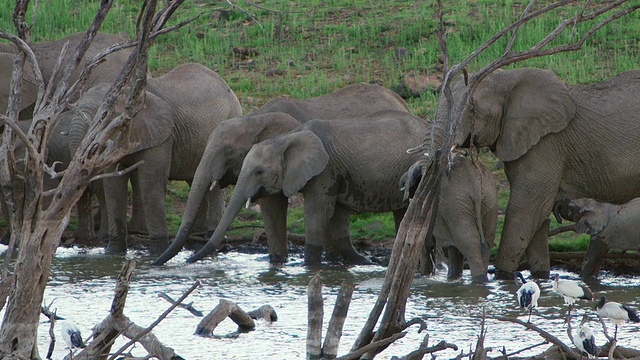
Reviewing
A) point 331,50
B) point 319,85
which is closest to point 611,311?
point 319,85

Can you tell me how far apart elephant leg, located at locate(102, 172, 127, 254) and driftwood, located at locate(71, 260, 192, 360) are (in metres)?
5.45

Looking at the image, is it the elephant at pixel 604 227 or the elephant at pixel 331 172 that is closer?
the elephant at pixel 604 227

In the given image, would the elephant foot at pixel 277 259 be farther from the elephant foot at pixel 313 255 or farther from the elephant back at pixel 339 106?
the elephant back at pixel 339 106

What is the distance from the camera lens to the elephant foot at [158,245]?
37.5 ft

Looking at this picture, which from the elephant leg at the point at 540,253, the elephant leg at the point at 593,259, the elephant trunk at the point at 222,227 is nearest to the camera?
the elephant leg at the point at 593,259

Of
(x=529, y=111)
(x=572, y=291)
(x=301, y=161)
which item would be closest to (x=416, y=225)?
(x=572, y=291)

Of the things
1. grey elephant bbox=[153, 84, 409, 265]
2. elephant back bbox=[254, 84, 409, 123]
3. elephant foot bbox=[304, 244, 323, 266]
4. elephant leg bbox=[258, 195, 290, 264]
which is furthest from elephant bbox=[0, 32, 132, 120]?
elephant foot bbox=[304, 244, 323, 266]

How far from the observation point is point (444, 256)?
10328 millimetres

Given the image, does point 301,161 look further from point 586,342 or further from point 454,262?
point 586,342

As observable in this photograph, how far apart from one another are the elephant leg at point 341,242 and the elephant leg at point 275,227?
393 mm

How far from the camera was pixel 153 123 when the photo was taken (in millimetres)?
11742

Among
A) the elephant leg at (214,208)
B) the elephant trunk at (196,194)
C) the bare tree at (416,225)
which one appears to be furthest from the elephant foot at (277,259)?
the bare tree at (416,225)

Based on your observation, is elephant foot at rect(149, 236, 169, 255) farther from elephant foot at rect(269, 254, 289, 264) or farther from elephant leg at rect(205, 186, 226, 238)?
elephant foot at rect(269, 254, 289, 264)

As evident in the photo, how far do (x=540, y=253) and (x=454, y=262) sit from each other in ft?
2.26
